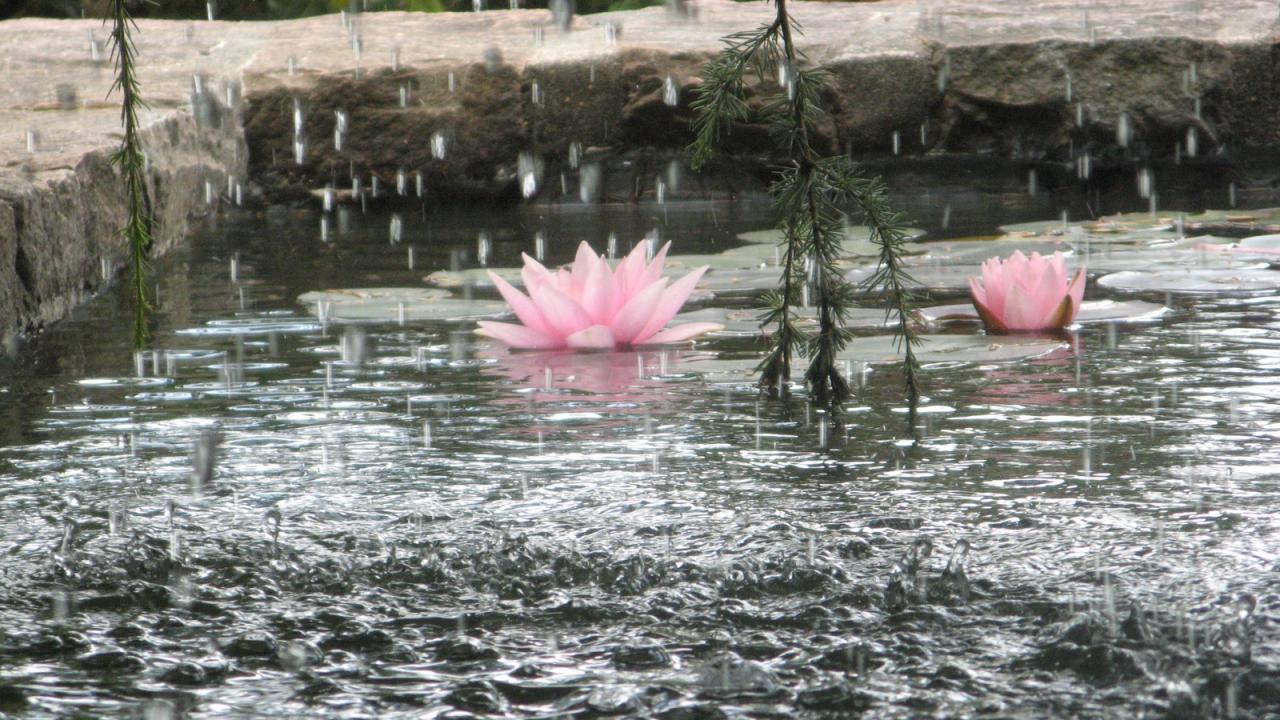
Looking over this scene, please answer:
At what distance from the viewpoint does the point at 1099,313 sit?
3.06 m

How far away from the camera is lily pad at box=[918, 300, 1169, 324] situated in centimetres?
301

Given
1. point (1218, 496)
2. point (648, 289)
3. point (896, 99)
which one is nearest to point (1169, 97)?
point (896, 99)

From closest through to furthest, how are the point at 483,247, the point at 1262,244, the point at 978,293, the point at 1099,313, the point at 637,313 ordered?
the point at 637,313 < the point at 978,293 < the point at 1099,313 < the point at 1262,244 < the point at 483,247

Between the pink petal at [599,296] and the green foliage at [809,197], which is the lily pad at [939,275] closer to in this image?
the pink petal at [599,296]

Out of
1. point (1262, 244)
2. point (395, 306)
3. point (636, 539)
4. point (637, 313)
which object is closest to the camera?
point (636, 539)

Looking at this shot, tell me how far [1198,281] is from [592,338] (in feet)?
4.74

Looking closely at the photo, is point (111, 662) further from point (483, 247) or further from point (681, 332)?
point (483, 247)

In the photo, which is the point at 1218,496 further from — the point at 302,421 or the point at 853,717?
the point at 302,421

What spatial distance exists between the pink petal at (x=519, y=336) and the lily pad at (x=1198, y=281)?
1353 millimetres

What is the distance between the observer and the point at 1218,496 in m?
1.68

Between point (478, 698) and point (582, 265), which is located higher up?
point (582, 265)

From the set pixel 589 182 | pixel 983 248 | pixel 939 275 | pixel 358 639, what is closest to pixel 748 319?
pixel 939 275

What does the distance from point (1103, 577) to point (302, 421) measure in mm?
1217

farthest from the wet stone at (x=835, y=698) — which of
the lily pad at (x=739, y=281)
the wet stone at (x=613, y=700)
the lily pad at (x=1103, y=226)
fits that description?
the lily pad at (x=1103, y=226)
